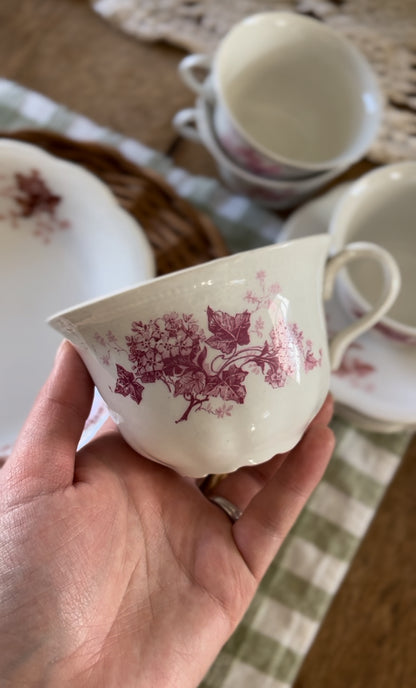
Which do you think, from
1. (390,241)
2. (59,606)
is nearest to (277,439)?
(59,606)

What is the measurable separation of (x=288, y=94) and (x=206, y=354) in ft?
1.72

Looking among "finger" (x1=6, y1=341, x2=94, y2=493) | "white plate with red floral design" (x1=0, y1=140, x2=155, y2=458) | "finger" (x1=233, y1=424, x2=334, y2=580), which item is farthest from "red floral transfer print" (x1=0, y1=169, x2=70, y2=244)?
"finger" (x1=233, y1=424, x2=334, y2=580)

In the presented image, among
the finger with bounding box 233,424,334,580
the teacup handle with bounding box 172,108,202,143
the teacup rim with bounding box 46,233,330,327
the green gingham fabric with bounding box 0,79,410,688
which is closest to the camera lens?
the teacup rim with bounding box 46,233,330,327

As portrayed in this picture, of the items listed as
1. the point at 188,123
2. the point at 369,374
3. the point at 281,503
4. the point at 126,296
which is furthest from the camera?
the point at 188,123

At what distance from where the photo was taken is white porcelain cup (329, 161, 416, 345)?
570 millimetres

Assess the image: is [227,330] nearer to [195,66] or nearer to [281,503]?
[281,503]

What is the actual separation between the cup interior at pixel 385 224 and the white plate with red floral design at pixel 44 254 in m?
0.22

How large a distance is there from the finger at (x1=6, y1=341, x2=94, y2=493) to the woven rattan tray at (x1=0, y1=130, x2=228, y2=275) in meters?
0.22

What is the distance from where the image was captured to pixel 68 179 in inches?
23.2

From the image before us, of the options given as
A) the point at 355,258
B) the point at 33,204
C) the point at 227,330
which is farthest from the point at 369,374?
the point at 33,204

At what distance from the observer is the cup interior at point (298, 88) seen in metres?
0.66

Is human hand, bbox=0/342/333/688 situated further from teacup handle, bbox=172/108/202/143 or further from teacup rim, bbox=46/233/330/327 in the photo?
teacup handle, bbox=172/108/202/143

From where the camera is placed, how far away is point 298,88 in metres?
0.73

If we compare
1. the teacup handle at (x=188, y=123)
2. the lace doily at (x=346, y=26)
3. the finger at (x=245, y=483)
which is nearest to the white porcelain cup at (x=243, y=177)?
the teacup handle at (x=188, y=123)
